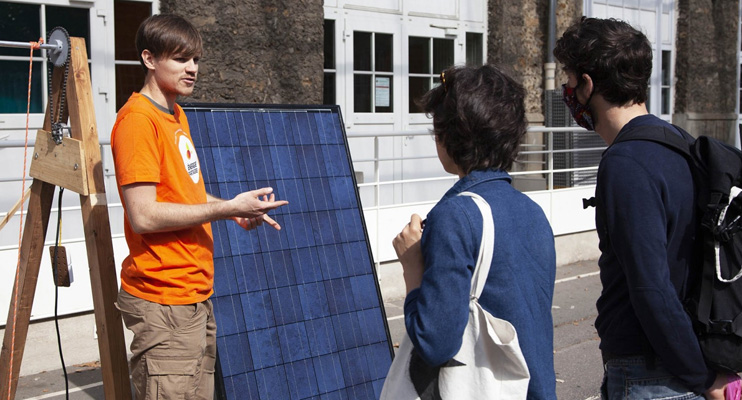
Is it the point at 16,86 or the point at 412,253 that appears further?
the point at 16,86

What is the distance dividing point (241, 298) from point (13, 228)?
352 cm

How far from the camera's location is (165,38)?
2.78 meters

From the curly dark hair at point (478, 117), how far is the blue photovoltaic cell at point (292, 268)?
5.47 ft

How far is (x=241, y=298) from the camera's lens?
3426mm

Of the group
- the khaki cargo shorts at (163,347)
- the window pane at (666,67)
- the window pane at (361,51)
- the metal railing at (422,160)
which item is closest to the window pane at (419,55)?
the window pane at (361,51)

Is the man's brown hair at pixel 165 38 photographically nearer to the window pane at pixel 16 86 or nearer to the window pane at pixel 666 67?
the window pane at pixel 16 86

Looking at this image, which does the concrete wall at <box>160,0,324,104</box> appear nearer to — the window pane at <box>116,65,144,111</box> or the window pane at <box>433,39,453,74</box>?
the window pane at <box>116,65,144,111</box>

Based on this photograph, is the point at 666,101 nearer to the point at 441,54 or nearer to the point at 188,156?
the point at 441,54

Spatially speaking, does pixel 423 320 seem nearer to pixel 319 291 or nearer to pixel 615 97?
pixel 615 97

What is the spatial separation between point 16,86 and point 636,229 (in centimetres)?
605

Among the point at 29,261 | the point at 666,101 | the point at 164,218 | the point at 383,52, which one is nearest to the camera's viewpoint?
the point at 164,218

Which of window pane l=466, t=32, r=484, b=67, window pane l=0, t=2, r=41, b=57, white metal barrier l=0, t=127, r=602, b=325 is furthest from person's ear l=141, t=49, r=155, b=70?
window pane l=466, t=32, r=484, b=67

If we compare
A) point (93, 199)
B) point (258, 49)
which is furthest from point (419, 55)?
point (93, 199)

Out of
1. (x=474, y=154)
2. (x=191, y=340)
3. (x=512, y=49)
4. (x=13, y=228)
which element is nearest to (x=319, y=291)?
(x=191, y=340)
